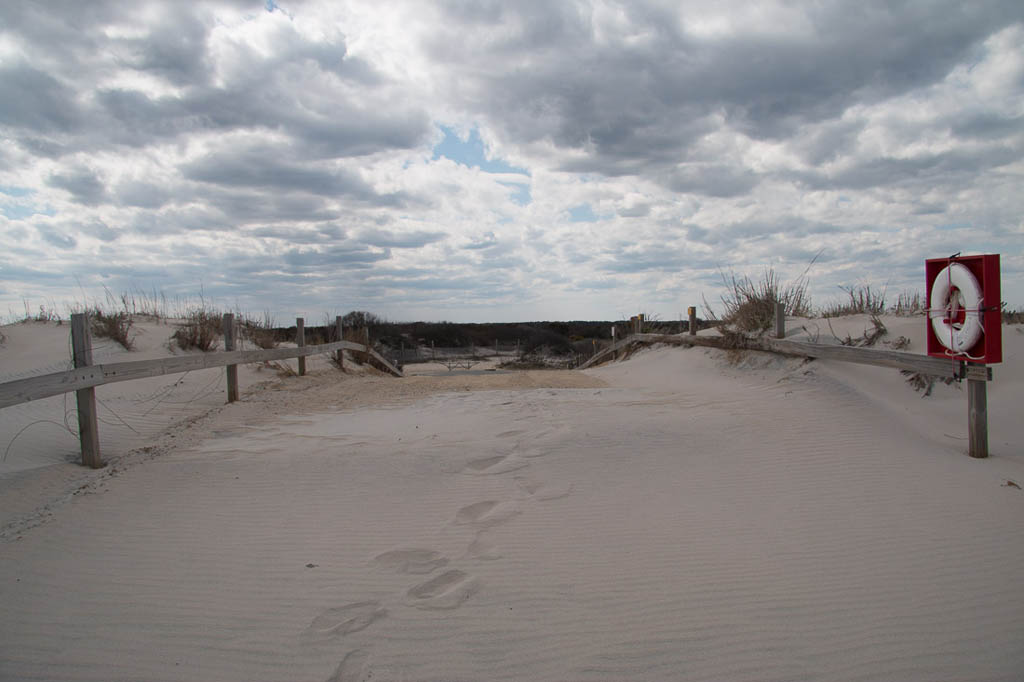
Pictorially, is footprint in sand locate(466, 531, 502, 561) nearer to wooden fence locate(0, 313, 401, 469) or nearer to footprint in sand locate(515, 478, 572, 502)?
footprint in sand locate(515, 478, 572, 502)

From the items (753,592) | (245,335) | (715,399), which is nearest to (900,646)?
(753,592)

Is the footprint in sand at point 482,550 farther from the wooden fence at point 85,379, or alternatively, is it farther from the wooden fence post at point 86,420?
the wooden fence post at point 86,420

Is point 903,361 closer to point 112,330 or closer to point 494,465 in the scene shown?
point 494,465

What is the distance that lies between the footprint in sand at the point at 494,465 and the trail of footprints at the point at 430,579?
30 cm

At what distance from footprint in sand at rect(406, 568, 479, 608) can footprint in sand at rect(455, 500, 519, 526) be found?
2.67 ft

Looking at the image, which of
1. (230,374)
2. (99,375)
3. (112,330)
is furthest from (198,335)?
(99,375)

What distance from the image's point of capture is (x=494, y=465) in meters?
5.97

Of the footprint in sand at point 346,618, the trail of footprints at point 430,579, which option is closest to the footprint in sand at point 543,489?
the trail of footprints at point 430,579

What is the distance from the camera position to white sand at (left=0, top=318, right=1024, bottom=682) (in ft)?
9.80

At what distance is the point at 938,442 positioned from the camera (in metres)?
6.39

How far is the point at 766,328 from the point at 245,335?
13230mm

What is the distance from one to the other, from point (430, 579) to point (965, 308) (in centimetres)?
560

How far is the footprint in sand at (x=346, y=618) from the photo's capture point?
3.17 m

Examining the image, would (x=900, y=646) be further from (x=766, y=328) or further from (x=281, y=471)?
(x=766, y=328)
